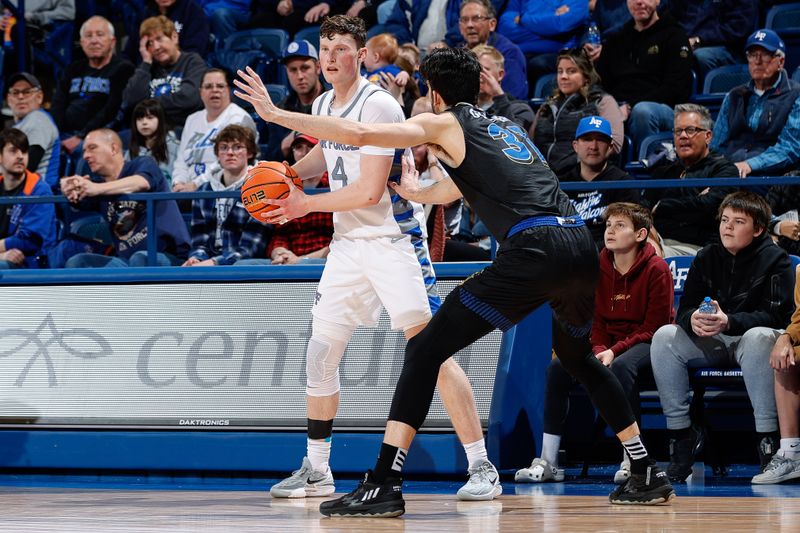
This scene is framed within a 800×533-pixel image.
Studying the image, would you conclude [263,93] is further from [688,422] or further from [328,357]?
[688,422]

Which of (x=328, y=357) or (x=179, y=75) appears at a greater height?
(x=179, y=75)

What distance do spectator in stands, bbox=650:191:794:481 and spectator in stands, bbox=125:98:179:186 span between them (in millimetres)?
5373

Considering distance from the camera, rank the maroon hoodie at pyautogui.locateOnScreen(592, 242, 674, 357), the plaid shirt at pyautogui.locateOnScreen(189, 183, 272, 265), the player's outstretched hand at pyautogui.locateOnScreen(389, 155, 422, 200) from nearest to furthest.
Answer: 1. the player's outstretched hand at pyautogui.locateOnScreen(389, 155, 422, 200)
2. the maroon hoodie at pyautogui.locateOnScreen(592, 242, 674, 357)
3. the plaid shirt at pyautogui.locateOnScreen(189, 183, 272, 265)

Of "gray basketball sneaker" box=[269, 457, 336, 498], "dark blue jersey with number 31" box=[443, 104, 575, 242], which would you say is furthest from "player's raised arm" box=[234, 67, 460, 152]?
"gray basketball sneaker" box=[269, 457, 336, 498]

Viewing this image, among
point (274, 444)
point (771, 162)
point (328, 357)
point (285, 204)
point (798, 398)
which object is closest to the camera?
point (285, 204)

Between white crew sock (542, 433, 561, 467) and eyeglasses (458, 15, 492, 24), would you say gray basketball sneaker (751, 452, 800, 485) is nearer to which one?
white crew sock (542, 433, 561, 467)

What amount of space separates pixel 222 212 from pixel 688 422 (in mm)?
3987

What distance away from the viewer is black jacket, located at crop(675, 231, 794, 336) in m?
7.27

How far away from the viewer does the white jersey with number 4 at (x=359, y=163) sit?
6.14 metres

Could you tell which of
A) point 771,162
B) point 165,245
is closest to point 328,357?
point 165,245

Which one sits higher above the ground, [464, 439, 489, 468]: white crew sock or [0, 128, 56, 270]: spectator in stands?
[0, 128, 56, 270]: spectator in stands

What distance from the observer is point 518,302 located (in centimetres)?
536

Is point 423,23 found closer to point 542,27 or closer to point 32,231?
point 542,27

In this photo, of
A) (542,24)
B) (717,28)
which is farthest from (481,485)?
(717,28)
